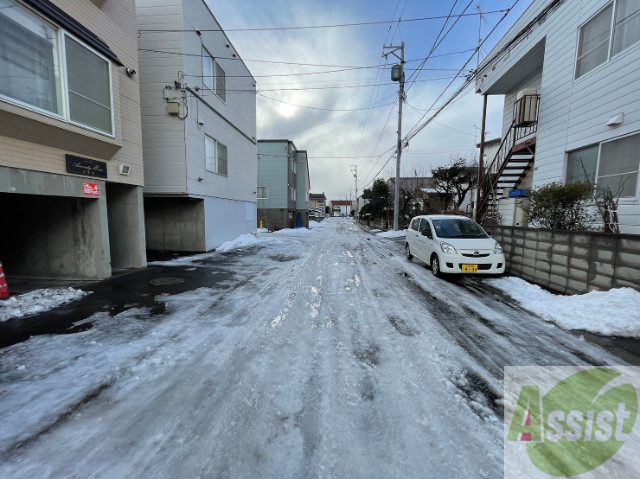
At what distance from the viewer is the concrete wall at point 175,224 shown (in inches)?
436

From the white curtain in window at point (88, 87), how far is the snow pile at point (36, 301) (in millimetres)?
3384

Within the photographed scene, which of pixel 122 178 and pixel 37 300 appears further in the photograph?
pixel 122 178

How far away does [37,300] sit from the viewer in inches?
193

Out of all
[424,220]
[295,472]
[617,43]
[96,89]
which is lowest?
[295,472]

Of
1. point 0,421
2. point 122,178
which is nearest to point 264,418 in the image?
point 0,421

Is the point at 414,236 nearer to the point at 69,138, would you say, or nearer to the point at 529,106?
the point at 529,106

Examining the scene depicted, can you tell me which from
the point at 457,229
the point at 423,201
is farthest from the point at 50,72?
the point at 423,201

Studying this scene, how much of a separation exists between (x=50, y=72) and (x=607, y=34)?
12243 millimetres

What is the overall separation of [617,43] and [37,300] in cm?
1329

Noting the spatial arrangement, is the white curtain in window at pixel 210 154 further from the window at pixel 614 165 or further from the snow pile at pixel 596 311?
the window at pixel 614 165

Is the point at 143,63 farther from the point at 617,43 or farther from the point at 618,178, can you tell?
the point at 618,178

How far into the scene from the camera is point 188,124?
9.78 m

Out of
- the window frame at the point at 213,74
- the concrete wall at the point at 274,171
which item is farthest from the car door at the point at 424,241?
the concrete wall at the point at 274,171

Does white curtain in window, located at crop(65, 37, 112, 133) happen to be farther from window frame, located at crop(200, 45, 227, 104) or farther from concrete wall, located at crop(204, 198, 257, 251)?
concrete wall, located at crop(204, 198, 257, 251)
